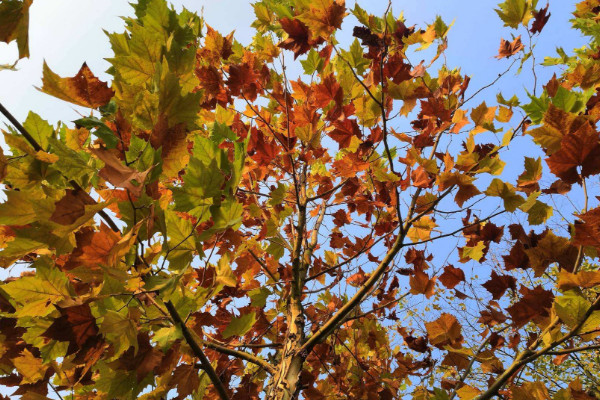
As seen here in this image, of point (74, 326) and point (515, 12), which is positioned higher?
point (515, 12)

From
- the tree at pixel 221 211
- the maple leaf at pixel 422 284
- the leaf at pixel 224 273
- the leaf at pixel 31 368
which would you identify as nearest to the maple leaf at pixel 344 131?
the tree at pixel 221 211

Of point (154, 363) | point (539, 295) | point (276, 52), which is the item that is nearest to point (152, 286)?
point (154, 363)

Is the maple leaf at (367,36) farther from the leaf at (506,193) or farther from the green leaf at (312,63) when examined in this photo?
the leaf at (506,193)

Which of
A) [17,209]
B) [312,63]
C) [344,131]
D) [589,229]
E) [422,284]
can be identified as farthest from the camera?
[312,63]

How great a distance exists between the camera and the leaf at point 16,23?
0.67 m

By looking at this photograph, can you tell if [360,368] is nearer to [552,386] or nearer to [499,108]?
[499,108]

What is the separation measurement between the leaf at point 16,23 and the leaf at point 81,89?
0.18 metres

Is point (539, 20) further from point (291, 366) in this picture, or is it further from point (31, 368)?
point (31, 368)

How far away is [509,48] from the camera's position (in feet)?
8.29

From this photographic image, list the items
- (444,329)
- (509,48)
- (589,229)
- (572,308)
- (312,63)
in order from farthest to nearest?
(509,48) → (312,63) → (444,329) → (572,308) → (589,229)

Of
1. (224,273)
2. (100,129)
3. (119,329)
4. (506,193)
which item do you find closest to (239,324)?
(224,273)

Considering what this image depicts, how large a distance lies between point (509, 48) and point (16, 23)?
2.92m

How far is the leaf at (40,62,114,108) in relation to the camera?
0.87m

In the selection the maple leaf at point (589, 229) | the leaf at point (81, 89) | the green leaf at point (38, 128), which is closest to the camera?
the leaf at point (81, 89)
